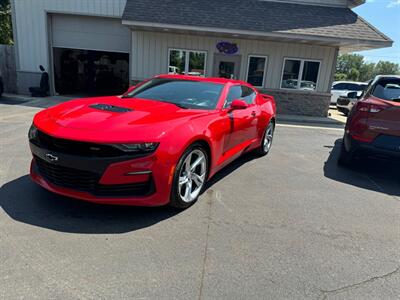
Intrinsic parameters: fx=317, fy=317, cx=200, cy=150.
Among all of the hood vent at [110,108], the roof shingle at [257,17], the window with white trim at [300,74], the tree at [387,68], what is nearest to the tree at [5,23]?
the roof shingle at [257,17]

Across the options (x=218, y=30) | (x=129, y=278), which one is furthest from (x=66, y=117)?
(x=218, y=30)

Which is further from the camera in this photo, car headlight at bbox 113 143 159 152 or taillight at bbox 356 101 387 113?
taillight at bbox 356 101 387 113

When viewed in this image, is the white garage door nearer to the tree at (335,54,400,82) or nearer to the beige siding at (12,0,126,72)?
the beige siding at (12,0,126,72)

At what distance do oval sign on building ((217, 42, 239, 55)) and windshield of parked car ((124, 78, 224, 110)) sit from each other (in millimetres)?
8561

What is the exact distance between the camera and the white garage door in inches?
548

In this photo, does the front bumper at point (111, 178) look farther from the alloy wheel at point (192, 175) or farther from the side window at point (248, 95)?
the side window at point (248, 95)

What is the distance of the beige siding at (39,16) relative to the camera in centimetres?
1338

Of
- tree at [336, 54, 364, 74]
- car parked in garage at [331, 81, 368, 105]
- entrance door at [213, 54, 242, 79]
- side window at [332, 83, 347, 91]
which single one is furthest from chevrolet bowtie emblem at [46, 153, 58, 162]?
tree at [336, 54, 364, 74]

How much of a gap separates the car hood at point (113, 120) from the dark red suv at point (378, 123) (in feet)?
→ 9.35

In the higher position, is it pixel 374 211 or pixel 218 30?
pixel 218 30

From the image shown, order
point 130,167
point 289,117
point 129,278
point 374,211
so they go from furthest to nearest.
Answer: point 289,117 < point 374,211 < point 130,167 < point 129,278

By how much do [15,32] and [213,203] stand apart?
14164 mm

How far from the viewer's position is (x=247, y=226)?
3408 millimetres

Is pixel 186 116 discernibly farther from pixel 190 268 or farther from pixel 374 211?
pixel 374 211
